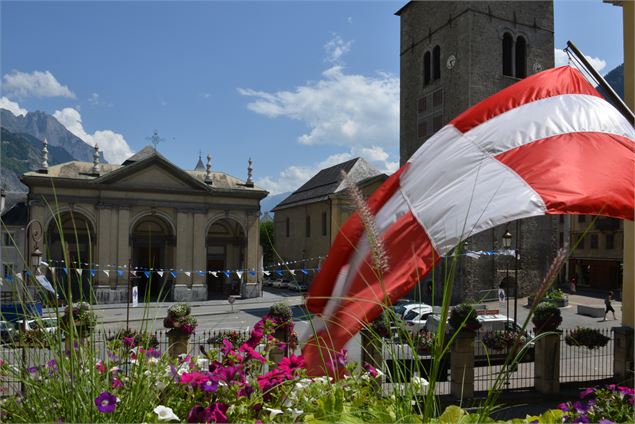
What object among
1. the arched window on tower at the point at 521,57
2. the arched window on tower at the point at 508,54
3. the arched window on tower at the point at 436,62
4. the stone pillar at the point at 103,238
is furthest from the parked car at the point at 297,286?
the arched window on tower at the point at 521,57

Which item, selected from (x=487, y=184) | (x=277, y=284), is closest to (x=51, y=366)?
(x=487, y=184)

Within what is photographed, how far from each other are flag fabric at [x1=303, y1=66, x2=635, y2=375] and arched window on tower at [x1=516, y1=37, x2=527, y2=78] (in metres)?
41.0

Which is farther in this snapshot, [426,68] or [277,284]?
[277,284]

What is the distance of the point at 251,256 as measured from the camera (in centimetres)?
4494

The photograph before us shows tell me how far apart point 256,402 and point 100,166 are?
44730 millimetres

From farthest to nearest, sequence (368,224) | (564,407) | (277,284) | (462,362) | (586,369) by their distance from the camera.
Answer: (277,284), (586,369), (462,362), (564,407), (368,224)

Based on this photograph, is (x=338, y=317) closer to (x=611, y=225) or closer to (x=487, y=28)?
(x=487, y=28)

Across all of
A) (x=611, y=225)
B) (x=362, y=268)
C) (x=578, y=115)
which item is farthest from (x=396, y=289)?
(x=611, y=225)

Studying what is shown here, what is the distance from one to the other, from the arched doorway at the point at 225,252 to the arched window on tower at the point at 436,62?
22.5m

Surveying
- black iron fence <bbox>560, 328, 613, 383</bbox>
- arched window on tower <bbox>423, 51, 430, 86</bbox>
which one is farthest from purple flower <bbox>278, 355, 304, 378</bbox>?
arched window on tower <bbox>423, 51, 430, 86</bbox>

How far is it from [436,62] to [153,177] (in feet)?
88.1

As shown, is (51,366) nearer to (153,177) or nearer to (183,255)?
(183,255)

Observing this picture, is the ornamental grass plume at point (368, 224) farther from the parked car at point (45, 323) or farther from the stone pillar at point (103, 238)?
the stone pillar at point (103, 238)

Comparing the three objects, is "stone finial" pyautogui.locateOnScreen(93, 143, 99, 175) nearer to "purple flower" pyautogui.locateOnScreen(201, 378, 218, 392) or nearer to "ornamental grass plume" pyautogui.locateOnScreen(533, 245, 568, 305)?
"purple flower" pyautogui.locateOnScreen(201, 378, 218, 392)
